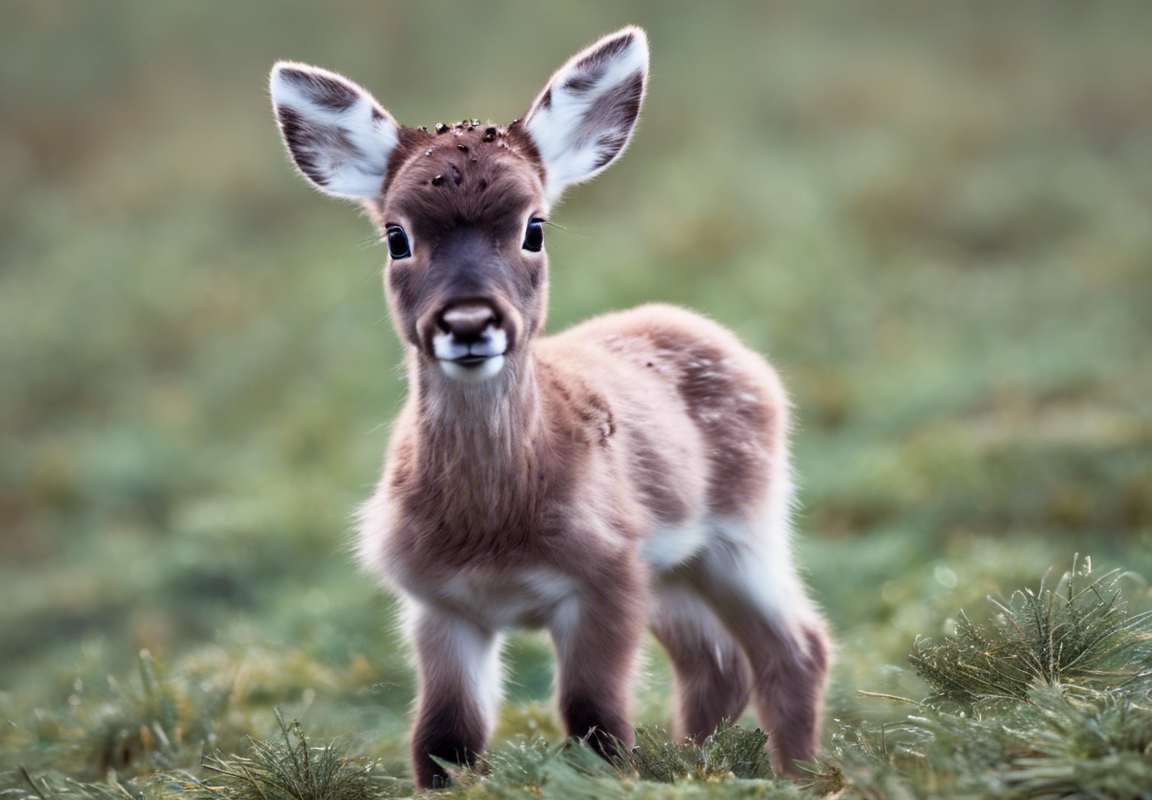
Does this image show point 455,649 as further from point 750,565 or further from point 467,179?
point 467,179

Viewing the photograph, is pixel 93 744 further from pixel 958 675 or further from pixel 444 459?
pixel 958 675

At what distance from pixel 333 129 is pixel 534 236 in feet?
3.53

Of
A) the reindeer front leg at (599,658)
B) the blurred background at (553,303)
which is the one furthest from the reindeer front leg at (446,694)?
the blurred background at (553,303)

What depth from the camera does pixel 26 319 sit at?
15086 mm

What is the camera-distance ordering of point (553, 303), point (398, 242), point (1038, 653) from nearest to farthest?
point (1038, 653) < point (398, 242) < point (553, 303)

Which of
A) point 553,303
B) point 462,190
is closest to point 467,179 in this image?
point 462,190

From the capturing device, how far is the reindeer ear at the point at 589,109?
4.97 meters

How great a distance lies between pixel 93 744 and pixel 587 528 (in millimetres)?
2898

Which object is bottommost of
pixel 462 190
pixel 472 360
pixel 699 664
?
pixel 699 664

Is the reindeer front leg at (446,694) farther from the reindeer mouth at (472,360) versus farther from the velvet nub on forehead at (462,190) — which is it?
the velvet nub on forehead at (462,190)

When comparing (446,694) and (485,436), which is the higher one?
(485,436)

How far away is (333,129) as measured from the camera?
5.01m

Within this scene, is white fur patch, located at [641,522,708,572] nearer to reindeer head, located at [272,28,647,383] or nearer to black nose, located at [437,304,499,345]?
reindeer head, located at [272,28,647,383]

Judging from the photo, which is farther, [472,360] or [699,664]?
[699,664]
